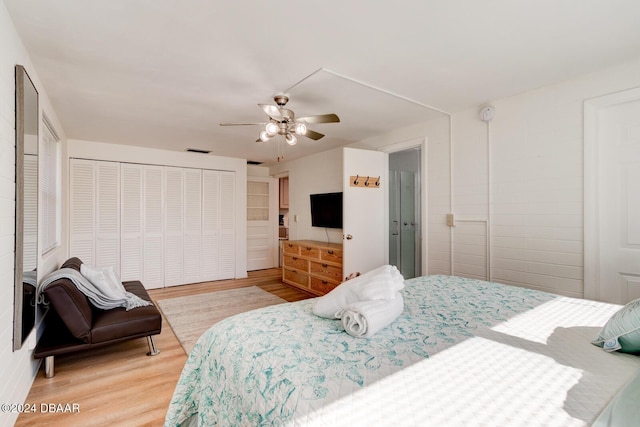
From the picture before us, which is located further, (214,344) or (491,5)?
(491,5)

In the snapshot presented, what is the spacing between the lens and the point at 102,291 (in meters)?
2.84

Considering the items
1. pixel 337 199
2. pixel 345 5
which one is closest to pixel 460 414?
pixel 345 5

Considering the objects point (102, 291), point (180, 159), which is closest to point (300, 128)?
point (102, 291)

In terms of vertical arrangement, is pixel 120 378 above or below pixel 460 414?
below

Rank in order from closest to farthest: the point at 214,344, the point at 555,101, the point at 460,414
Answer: the point at 460,414, the point at 214,344, the point at 555,101

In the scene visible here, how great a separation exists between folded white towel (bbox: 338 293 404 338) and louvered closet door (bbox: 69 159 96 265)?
4.93 metres

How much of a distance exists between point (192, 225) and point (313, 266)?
2.48m

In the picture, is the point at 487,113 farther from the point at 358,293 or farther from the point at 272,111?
the point at 358,293

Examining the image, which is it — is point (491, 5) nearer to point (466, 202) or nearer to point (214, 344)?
point (466, 202)

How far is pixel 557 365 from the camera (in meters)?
1.09

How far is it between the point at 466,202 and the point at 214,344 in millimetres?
2905

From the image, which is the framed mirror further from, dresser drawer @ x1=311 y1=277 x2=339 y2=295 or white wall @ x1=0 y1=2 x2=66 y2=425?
dresser drawer @ x1=311 y1=277 x2=339 y2=295

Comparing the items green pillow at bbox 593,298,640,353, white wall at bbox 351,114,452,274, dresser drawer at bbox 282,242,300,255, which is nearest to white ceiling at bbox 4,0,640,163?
white wall at bbox 351,114,452,274

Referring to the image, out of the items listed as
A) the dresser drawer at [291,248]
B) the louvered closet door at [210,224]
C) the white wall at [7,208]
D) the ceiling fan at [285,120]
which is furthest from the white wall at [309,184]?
the white wall at [7,208]
